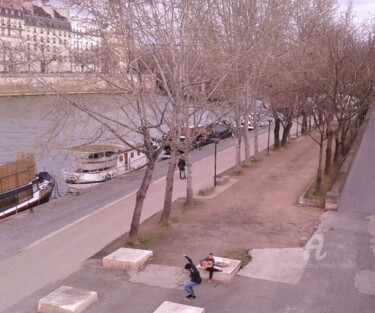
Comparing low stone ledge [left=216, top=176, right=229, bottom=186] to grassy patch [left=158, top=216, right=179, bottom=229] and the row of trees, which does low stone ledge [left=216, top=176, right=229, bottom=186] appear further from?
grassy patch [left=158, top=216, right=179, bottom=229]

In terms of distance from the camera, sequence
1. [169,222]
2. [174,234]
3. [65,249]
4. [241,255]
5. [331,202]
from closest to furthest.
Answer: [241,255] → [65,249] → [174,234] → [169,222] → [331,202]

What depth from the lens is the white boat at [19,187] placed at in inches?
960

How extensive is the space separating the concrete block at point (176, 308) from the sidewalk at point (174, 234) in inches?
24.2

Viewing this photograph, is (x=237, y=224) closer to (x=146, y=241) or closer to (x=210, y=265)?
(x=146, y=241)

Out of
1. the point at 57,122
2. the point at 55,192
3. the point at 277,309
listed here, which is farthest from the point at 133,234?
the point at 55,192

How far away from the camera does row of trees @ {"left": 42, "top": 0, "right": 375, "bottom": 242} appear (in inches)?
583

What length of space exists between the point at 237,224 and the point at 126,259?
5542mm

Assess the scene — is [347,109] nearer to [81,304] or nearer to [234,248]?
[234,248]

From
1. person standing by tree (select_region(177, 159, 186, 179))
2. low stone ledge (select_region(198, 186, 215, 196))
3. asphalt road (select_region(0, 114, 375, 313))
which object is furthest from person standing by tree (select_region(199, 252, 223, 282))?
person standing by tree (select_region(177, 159, 186, 179))

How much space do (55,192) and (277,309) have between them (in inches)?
938

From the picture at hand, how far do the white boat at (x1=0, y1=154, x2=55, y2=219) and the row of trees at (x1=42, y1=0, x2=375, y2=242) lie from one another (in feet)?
17.2

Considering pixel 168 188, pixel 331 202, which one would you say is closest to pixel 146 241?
pixel 168 188

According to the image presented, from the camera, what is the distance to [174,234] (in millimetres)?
17016

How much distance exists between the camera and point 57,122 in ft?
45.1
